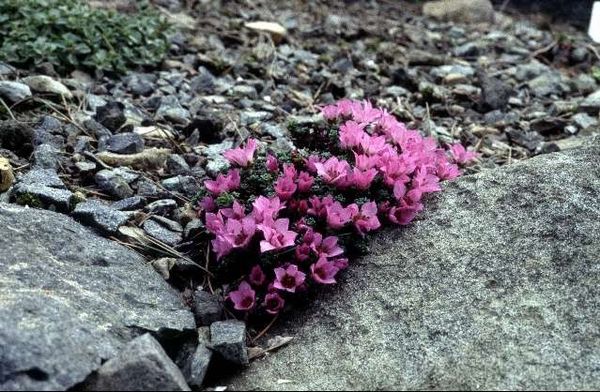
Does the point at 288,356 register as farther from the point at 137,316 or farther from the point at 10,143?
the point at 10,143

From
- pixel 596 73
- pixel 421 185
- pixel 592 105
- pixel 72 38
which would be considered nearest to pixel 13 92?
pixel 72 38

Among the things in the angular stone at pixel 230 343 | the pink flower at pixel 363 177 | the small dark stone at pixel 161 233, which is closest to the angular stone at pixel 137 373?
the angular stone at pixel 230 343

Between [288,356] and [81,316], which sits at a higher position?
[81,316]

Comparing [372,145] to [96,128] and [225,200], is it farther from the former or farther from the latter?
[96,128]

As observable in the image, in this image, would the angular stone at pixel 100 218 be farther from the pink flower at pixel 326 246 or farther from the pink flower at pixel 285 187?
the pink flower at pixel 326 246

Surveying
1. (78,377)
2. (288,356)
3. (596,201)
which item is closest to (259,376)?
(288,356)

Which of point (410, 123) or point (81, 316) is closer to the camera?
point (81, 316)

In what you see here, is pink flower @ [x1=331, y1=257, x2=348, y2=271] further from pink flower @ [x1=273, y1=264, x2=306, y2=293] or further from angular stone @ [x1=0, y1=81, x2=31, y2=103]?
angular stone @ [x1=0, y1=81, x2=31, y2=103]

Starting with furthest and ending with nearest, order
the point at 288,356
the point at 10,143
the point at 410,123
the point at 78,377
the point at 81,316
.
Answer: the point at 410,123, the point at 10,143, the point at 288,356, the point at 81,316, the point at 78,377
